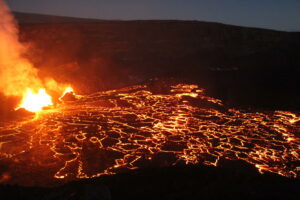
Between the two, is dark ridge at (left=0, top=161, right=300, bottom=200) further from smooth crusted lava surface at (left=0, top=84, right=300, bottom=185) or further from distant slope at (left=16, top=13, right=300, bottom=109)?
distant slope at (left=16, top=13, right=300, bottom=109)

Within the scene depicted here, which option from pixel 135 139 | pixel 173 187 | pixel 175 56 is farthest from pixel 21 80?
pixel 175 56

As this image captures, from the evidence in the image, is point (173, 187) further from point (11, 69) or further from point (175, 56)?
point (175, 56)

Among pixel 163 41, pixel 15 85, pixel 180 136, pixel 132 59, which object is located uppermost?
pixel 163 41

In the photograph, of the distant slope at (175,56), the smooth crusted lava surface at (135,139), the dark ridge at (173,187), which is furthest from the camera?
the distant slope at (175,56)

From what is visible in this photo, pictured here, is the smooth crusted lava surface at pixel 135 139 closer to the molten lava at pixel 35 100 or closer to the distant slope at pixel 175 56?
the molten lava at pixel 35 100

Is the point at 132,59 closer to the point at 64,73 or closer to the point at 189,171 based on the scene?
the point at 64,73

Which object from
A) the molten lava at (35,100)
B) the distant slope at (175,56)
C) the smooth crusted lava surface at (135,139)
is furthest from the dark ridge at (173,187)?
the distant slope at (175,56)

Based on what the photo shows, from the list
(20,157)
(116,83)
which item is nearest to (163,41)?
(116,83)
